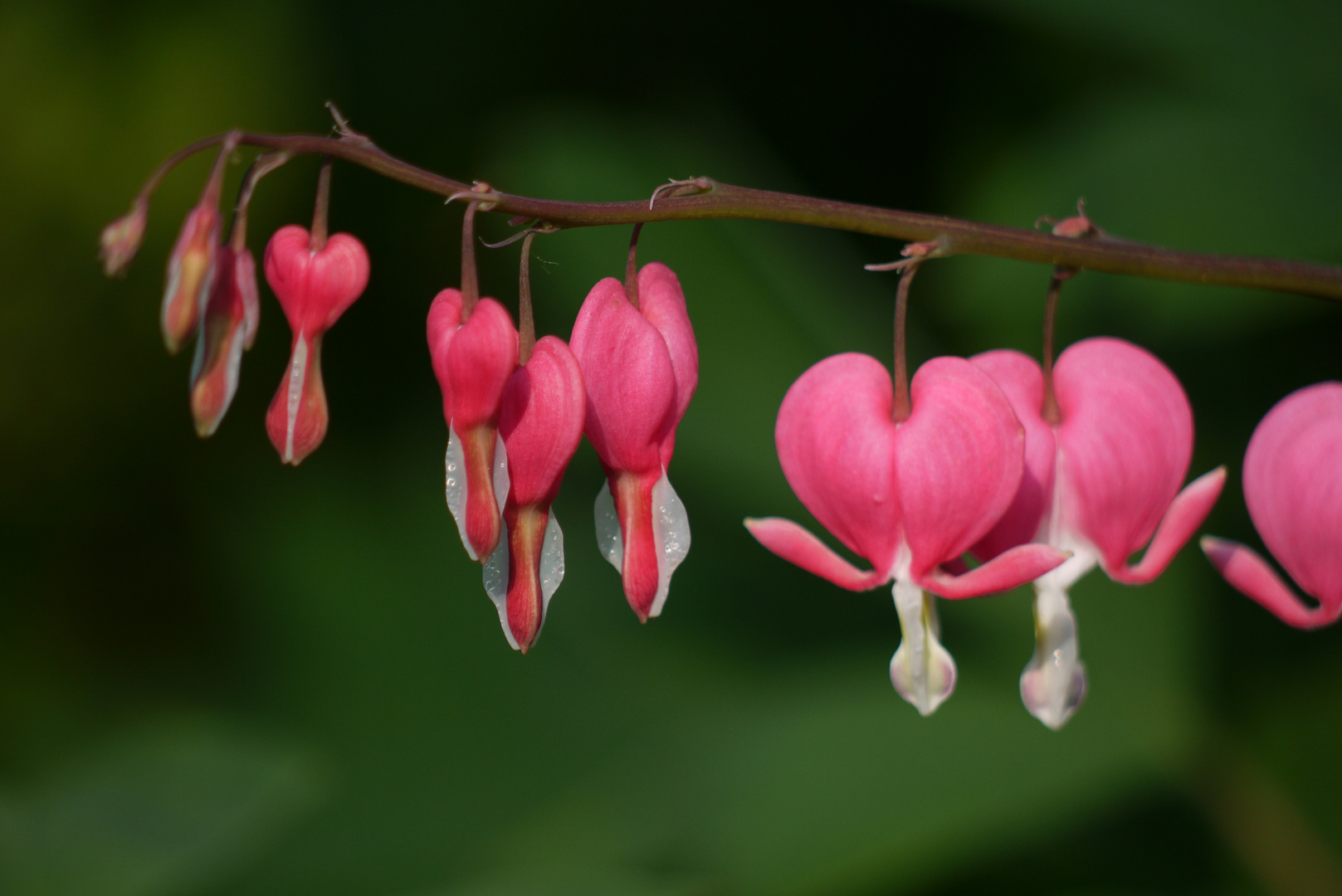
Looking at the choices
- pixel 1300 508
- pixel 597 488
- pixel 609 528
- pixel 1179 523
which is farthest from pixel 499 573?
pixel 597 488

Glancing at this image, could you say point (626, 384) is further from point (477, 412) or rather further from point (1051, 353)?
point (1051, 353)

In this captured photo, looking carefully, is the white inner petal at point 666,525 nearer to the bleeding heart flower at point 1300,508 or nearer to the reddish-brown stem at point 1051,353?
the reddish-brown stem at point 1051,353

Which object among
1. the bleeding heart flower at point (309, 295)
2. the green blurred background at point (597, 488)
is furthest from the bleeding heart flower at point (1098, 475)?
the green blurred background at point (597, 488)

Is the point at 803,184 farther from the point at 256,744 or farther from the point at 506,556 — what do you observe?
the point at 506,556

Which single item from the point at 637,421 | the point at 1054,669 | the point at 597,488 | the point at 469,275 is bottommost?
the point at 597,488

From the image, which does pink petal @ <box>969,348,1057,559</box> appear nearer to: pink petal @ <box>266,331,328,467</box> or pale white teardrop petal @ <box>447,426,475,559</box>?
pale white teardrop petal @ <box>447,426,475,559</box>

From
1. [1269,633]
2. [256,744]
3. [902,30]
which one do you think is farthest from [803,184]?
[256,744]
